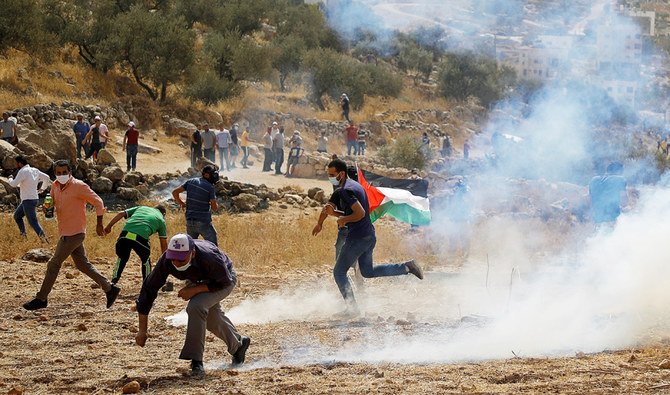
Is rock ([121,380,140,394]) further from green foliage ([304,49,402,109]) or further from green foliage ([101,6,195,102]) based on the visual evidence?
green foliage ([304,49,402,109])

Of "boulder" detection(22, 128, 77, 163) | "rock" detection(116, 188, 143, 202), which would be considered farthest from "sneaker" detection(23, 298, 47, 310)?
"boulder" detection(22, 128, 77, 163)

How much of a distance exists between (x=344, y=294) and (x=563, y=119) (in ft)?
84.3

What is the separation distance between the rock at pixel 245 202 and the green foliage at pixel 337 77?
22.8 meters

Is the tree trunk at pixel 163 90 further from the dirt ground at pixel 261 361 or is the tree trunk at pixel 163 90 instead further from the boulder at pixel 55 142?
the dirt ground at pixel 261 361

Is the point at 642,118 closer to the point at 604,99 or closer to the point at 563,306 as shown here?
the point at 604,99

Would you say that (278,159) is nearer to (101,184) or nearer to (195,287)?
(101,184)

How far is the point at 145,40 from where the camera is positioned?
33.5 meters

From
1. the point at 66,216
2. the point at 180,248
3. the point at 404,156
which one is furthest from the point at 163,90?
the point at 180,248

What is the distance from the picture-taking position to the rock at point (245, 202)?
19.8m

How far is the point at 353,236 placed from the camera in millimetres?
9836

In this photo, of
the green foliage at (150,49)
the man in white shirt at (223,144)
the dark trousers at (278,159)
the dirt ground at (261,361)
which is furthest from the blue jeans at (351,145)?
the dirt ground at (261,361)

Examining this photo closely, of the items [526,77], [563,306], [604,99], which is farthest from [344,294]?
[526,77]

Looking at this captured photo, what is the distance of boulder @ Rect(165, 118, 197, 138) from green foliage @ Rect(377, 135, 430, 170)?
248 inches

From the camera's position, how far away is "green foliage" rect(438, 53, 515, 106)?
52.8 m
